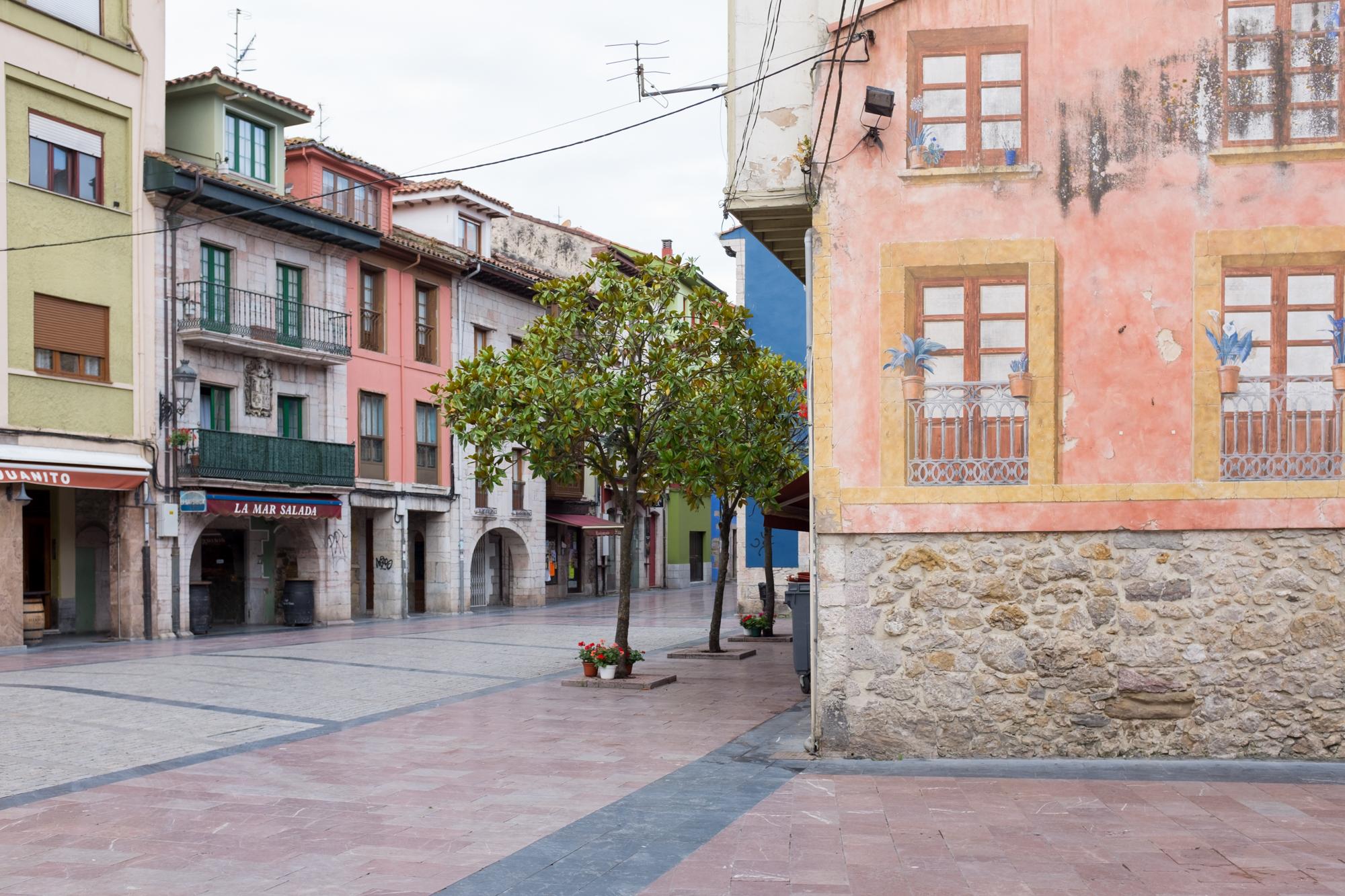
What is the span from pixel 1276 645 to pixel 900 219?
450 cm

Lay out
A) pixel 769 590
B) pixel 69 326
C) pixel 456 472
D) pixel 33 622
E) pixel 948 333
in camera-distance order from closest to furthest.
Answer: pixel 948 333
pixel 33 622
pixel 69 326
pixel 769 590
pixel 456 472

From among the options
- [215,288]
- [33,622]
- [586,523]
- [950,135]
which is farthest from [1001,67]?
[586,523]

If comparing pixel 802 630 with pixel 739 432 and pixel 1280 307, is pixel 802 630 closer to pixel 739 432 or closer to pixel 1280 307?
pixel 739 432

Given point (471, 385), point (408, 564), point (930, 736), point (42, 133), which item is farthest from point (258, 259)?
point (930, 736)

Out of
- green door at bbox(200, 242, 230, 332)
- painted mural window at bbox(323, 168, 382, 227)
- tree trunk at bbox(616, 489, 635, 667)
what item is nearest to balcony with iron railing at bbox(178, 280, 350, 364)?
green door at bbox(200, 242, 230, 332)

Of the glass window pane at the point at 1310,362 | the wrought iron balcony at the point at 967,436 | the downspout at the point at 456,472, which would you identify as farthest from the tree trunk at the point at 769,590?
the glass window pane at the point at 1310,362

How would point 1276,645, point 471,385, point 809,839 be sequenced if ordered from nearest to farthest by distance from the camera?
point 809,839, point 1276,645, point 471,385

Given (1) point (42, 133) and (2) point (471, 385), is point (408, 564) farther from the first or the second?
(2) point (471, 385)

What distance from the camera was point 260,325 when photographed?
27188 millimetres

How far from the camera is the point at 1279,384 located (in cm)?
1031

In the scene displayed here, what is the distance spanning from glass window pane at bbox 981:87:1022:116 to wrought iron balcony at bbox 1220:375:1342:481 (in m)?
2.89

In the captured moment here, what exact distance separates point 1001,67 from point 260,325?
790 inches

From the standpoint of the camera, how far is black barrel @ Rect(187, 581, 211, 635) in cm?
2508

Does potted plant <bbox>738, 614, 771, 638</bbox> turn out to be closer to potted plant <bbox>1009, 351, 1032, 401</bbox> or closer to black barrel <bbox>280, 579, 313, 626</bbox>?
black barrel <bbox>280, 579, 313, 626</bbox>
